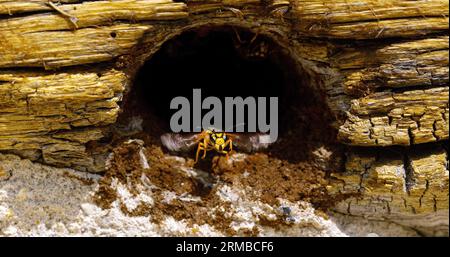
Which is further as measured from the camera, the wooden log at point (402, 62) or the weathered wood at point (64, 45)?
the wooden log at point (402, 62)

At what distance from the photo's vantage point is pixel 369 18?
3281 mm

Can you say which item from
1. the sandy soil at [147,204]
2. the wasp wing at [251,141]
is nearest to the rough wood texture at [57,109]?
the sandy soil at [147,204]

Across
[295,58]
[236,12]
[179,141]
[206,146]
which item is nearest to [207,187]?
[206,146]

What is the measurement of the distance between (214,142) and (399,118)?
4.11ft

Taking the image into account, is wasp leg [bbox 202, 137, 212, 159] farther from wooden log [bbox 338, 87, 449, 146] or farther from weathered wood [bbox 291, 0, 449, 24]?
weathered wood [bbox 291, 0, 449, 24]

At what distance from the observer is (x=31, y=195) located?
355cm

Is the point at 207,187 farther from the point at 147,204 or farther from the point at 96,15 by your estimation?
the point at 96,15

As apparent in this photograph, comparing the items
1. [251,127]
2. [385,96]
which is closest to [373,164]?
[385,96]

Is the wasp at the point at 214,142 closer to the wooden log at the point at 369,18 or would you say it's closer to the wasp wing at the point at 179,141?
the wasp wing at the point at 179,141

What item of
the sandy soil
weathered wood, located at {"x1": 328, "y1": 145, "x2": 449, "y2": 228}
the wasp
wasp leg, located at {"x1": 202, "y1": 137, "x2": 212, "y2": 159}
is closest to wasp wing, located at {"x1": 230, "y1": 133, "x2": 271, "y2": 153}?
the wasp

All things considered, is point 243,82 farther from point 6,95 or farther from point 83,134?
point 6,95

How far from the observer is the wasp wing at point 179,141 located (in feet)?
12.6

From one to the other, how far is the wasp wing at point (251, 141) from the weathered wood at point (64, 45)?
114 centimetres

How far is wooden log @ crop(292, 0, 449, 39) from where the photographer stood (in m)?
3.26
